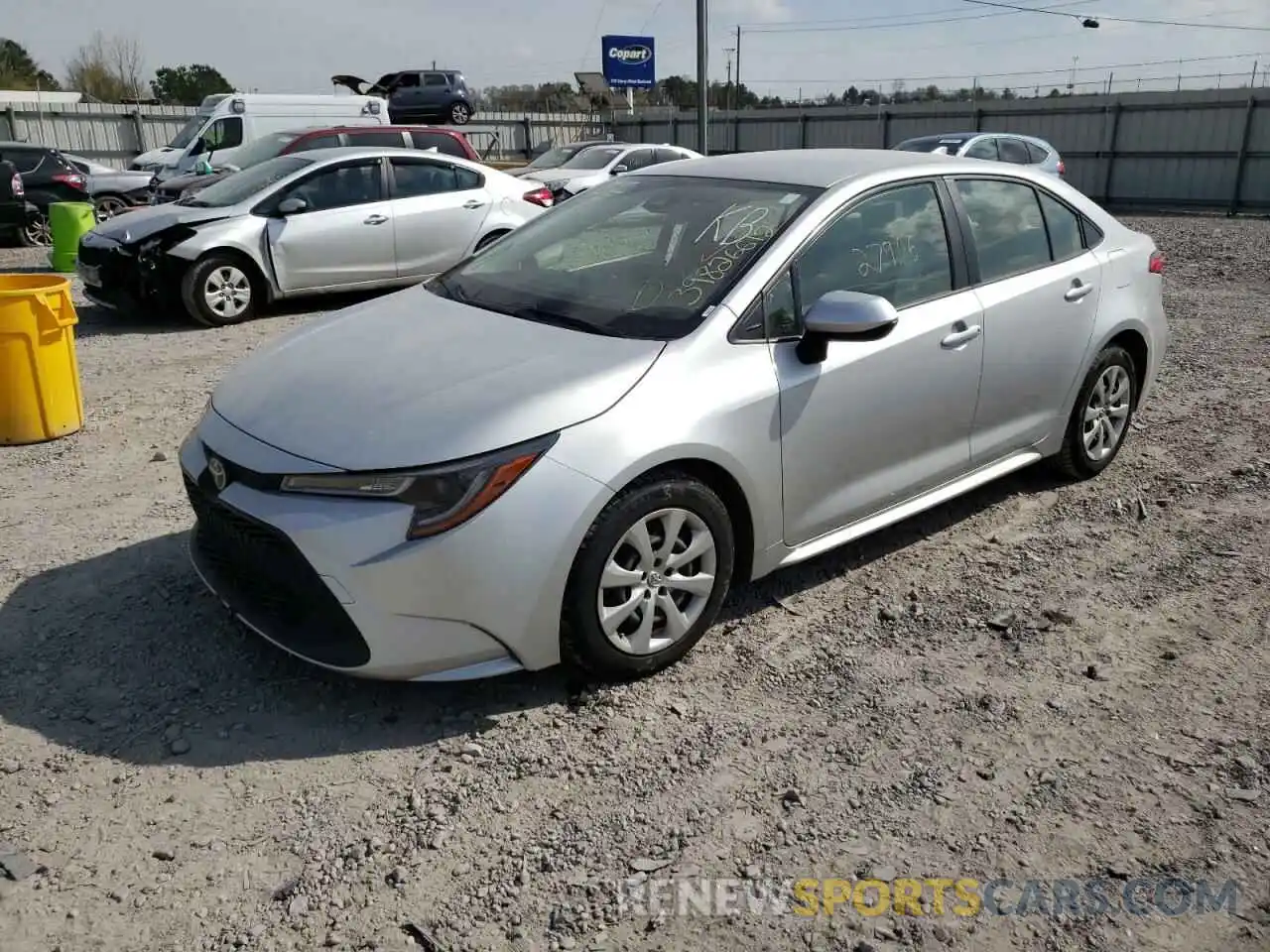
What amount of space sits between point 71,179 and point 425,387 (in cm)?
1459

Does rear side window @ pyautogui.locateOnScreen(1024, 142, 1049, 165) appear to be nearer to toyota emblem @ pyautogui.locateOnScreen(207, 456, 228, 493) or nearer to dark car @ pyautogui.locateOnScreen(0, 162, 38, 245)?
dark car @ pyautogui.locateOnScreen(0, 162, 38, 245)

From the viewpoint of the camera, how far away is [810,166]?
426cm

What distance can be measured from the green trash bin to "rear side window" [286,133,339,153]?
2835 millimetres

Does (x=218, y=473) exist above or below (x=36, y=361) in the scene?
above

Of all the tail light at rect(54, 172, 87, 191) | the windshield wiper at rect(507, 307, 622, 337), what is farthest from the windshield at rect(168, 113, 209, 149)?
the windshield wiper at rect(507, 307, 622, 337)

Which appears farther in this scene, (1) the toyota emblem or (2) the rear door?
(2) the rear door

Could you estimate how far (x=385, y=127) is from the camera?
15258mm

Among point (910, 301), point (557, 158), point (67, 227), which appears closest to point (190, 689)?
point (910, 301)

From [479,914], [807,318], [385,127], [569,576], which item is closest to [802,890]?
[479,914]

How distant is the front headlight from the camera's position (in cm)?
299

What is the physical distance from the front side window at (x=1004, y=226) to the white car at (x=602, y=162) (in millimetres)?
13570

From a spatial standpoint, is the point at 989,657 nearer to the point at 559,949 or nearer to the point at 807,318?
the point at 807,318

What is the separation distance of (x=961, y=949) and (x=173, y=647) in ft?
9.06

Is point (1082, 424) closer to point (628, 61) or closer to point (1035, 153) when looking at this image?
point (1035, 153)
